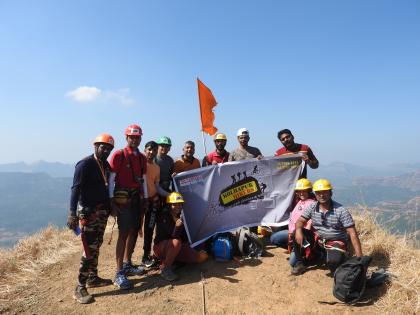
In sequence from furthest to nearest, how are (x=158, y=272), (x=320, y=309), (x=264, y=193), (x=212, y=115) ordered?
(x=212, y=115) → (x=264, y=193) → (x=158, y=272) → (x=320, y=309)

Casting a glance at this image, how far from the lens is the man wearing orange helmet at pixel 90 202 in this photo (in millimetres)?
5598

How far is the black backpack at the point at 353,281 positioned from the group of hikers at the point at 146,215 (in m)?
0.34

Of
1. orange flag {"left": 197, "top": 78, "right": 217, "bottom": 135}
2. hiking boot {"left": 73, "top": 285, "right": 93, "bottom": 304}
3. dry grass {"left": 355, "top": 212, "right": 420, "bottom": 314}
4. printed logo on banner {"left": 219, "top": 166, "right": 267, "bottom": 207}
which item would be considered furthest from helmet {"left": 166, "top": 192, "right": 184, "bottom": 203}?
dry grass {"left": 355, "top": 212, "right": 420, "bottom": 314}

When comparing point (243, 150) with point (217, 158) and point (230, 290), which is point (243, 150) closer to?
point (217, 158)

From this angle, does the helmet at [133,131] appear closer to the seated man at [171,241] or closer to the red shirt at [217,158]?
the seated man at [171,241]

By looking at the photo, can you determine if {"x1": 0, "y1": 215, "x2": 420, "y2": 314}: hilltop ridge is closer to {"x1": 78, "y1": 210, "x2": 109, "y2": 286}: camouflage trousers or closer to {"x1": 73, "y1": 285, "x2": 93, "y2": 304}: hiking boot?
{"x1": 73, "y1": 285, "x2": 93, "y2": 304}: hiking boot

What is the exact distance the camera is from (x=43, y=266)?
807 centimetres

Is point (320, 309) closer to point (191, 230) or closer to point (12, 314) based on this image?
point (191, 230)

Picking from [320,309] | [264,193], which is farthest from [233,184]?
[320,309]

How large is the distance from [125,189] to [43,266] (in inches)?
155

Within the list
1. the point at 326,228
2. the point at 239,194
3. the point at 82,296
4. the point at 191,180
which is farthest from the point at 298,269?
the point at 82,296

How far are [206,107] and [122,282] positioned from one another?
19.6 feet

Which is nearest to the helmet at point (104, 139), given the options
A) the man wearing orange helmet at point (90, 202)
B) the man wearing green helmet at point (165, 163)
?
the man wearing orange helmet at point (90, 202)

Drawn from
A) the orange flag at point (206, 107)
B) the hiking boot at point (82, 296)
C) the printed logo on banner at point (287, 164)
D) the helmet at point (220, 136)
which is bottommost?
the hiking boot at point (82, 296)
